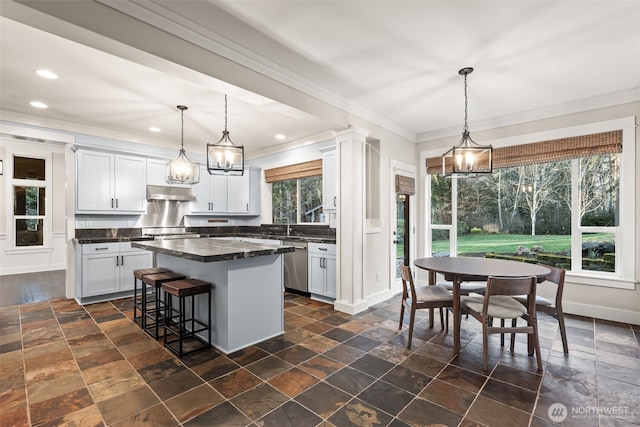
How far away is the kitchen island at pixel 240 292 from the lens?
104 inches

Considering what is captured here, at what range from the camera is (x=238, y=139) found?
5.21m

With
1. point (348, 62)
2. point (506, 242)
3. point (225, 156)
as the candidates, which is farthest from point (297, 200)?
point (506, 242)

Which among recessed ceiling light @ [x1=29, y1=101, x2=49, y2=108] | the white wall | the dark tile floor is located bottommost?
Result: the dark tile floor

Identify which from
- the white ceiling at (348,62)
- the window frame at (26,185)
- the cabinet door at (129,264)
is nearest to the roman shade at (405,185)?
the white ceiling at (348,62)

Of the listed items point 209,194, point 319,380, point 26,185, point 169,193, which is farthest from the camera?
point 26,185

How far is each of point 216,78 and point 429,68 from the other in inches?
75.0

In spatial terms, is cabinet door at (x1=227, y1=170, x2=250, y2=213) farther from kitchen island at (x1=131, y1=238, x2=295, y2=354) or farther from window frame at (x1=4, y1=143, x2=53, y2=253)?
window frame at (x1=4, y1=143, x2=53, y2=253)

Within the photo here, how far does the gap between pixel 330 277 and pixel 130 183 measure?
3484 millimetres

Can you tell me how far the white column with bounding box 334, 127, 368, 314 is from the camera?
3.78 meters

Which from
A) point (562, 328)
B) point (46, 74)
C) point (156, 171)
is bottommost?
point (562, 328)

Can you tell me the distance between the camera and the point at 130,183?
481cm

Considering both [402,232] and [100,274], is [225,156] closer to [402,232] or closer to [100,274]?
[100,274]

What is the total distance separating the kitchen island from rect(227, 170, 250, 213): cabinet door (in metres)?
2.88

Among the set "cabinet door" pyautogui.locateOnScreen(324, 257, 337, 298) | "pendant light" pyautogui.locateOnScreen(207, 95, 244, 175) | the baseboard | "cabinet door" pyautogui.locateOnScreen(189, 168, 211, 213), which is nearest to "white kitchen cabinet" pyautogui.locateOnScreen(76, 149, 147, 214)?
"cabinet door" pyautogui.locateOnScreen(189, 168, 211, 213)
